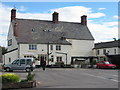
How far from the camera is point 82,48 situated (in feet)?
188

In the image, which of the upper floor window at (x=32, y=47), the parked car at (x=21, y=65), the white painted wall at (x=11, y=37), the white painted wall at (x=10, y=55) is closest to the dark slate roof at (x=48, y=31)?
the upper floor window at (x=32, y=47)

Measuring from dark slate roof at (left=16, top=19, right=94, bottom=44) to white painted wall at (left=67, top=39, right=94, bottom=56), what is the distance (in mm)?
1025

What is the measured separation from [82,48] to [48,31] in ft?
32.2

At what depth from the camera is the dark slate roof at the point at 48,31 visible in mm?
51469

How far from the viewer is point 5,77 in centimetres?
1349

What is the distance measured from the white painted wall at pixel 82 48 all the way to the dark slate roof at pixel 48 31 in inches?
40.3

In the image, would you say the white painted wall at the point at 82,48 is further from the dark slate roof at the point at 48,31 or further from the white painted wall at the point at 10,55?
the white painted wall at the point at 10,55

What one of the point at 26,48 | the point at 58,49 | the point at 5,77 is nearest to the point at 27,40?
the point at 26,48

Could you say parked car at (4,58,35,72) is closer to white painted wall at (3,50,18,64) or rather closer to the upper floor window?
white painted wall at (3,50,18,64)

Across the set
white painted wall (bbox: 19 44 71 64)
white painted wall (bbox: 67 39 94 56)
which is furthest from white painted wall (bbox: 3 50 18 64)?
white painted wall (bbox: 67 39 94 56)

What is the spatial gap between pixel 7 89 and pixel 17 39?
3722 cm

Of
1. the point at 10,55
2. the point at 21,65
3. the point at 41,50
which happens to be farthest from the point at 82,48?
the point at 21,65

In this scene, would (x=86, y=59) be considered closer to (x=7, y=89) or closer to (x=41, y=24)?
(x=41, y=24)

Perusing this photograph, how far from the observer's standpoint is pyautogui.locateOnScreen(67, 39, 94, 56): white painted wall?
2219 inches
